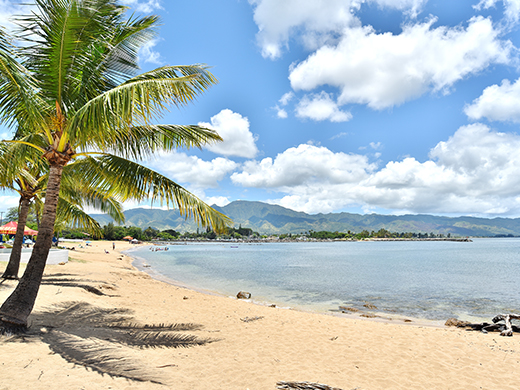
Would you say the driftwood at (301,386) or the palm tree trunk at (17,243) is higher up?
the palm tree trunk at (17,243)

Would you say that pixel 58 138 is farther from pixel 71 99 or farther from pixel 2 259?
pixel 2 259

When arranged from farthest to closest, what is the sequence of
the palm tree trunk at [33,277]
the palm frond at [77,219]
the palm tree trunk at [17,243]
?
the palm frond at [77,219]
the palm tree trunk at [17,243]
the palm tree trunk at [33,277]

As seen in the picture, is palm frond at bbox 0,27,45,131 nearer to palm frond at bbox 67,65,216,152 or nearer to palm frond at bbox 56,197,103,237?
palm frond at bbox 67,65,216,152

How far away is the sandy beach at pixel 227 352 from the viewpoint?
4.67 metres

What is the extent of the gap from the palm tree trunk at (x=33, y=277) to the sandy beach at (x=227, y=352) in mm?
466

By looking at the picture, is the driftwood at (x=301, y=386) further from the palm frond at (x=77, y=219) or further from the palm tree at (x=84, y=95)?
the palm frond at (x=77, y=219)

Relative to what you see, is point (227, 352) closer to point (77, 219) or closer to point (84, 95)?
point (84, 95)

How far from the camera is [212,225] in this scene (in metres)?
7.07

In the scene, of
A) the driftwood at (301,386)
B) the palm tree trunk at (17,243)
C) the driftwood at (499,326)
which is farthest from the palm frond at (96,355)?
the driftwood at (499,326)

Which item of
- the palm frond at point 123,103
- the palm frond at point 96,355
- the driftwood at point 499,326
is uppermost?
the palm frond at point 123,103

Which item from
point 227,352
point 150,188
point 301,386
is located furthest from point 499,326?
point 150,188

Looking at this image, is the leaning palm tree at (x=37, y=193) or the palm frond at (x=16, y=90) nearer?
the palm frond at (x=16, y=90)

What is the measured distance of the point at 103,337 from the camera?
6320 mm

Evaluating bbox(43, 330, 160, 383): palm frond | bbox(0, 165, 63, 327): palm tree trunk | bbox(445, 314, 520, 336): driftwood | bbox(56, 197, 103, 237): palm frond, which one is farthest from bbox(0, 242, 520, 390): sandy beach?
bbox(56, 197, 103, 237): palm frond
